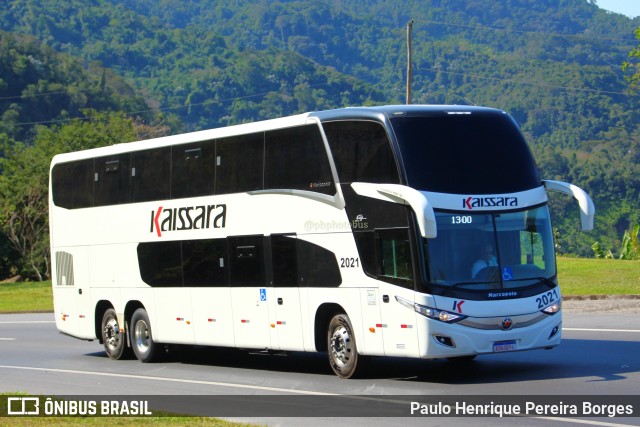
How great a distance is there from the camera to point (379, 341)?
16.4 m

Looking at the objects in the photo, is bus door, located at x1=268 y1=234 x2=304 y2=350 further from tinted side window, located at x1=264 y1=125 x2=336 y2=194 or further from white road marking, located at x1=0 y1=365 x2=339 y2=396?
white road marking, located at x1=0 y1=365 x2=339 y2=396

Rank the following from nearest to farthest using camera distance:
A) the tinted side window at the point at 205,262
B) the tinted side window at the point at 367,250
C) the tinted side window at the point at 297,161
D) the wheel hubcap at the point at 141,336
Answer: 1. the tinted side window at the point at 367,250
2. the tinted side window at the point at 297,161
3. the tinted side window at the point at 205,262
4. the wheel hubcap at the point at 141,336

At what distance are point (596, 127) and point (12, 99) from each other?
89.3 m

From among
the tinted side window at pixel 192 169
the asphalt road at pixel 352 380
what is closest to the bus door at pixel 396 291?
the asphalt road at pixel 352 380

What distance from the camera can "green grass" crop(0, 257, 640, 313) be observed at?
33875 mm

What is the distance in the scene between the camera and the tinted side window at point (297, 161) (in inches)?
695

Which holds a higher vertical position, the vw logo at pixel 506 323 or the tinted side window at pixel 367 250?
the tinted side window at pixel 367 250

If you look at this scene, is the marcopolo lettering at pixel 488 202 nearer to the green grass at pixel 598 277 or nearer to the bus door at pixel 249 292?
the bus door at pixel 249 292

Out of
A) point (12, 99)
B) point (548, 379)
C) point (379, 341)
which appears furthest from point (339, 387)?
point (12, 99)

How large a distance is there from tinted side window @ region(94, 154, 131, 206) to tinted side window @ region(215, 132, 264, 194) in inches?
126

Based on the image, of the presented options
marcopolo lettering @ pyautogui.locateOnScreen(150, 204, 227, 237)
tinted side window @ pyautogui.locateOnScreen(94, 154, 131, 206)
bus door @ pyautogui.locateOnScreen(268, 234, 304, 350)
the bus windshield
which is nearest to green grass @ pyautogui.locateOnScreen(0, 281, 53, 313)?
tinted side window @ pyautogui.locateOnScreen(94, 154, 131, 206)

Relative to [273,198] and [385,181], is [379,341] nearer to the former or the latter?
[385,181]

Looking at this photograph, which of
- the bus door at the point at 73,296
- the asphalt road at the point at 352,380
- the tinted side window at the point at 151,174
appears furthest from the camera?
the bus door at the point at 73,296

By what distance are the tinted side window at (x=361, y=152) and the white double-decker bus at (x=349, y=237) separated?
0.08 ft
